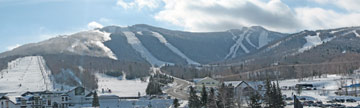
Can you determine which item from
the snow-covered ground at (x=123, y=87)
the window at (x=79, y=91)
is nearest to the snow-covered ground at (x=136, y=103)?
the window at (x=79, y=91)

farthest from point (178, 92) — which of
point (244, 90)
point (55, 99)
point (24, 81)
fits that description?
point (24, 81)

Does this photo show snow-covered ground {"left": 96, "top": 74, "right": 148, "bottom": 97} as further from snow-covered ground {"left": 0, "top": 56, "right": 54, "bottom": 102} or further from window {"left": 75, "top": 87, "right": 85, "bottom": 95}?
snow-covered ground {"left": 0, "top": 56, "right": 54, "bottom": 102}

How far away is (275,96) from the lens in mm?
34406

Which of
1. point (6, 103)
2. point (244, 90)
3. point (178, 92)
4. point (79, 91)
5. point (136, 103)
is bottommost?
point (136, 103)

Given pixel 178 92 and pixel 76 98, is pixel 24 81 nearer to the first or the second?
pixel 76 98

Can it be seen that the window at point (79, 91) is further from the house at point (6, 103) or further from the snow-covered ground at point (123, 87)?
the house at point (6, 103)

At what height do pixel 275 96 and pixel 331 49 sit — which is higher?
pixel 331 49

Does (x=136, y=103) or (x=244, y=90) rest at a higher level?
(x=244, y=90)

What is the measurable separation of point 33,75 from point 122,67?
35.5m

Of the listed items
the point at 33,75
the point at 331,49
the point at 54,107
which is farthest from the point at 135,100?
the point at 331,49

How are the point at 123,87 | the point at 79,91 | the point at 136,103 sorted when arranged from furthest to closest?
1. the point at 123,87
2. the point at 79,91
3. the point at 136,103

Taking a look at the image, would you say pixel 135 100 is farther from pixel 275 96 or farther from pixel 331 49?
pixel 331 49

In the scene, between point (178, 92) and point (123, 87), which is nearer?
A: point (178, 92)

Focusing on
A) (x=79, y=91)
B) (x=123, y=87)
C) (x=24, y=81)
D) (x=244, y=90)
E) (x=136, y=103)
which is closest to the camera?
(x=244, y=90)
